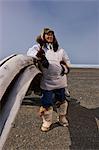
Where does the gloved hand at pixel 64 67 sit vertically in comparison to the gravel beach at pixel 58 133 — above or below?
above

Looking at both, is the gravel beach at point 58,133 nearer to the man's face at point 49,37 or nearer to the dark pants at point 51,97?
the dark pants at point 51,97

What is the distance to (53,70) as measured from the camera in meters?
5.61

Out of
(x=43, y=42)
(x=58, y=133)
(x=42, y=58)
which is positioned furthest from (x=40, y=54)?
(x=58, y=133)

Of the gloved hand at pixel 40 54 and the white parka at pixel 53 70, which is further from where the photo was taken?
the white parka at pixel 53 70

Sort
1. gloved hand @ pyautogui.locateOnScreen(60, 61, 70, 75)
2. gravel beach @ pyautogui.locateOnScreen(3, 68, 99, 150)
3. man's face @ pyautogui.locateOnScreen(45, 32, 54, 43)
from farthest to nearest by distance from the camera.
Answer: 1. gloved hand @ pyautogui.locateOnScreen(60, 61, 70, 75)
2. man's face @ pyautogui.locateOnScreen(45, 32, 54, 43)
3. gravel beach @ pyautogui.locateOnScreen(3, 68, 99, 150)

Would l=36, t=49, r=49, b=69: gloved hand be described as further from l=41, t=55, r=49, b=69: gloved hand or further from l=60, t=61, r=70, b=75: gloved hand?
l=60, t=61, r=70, b=75: gloved hand

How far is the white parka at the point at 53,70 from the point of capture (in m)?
5.58

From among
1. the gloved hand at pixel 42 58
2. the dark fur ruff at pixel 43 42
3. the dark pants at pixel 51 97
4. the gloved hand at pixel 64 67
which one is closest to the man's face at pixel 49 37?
the dark fur ruff at pixel 43 42

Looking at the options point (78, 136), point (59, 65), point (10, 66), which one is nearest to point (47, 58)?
point (59, 65)

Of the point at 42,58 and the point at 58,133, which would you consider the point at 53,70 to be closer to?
the point at 42,58

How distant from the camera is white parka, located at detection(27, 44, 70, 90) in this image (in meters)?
5.58

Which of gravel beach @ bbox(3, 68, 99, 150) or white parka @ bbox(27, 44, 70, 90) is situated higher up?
white parka @ bbox(27, 44, 70, 90)

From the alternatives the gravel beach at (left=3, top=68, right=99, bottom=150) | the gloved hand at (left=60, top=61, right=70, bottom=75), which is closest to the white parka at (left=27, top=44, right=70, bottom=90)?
the gloved hand at (left=60, top=61, right=70, bottom=75)

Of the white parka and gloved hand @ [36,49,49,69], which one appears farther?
the white parka
